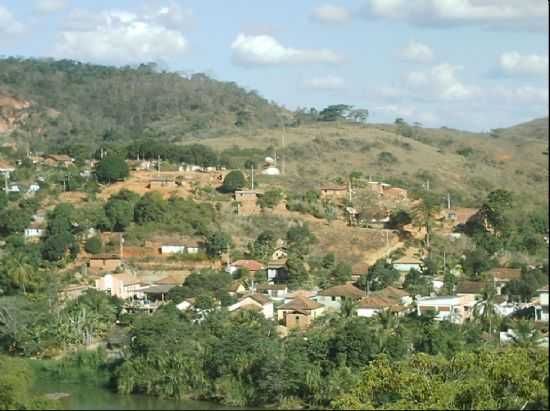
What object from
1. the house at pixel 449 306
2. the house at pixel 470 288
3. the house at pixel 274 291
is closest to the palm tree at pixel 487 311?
the house at pixel 449 306

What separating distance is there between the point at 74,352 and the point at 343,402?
28.4 ft

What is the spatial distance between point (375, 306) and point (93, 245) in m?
6.89

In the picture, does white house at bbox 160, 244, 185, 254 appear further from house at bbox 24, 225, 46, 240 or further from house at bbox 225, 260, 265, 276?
house at bbox 24, 225, 46, 240

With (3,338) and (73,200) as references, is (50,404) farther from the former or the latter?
(73,200)

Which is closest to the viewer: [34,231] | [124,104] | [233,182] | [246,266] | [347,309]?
[347,309]

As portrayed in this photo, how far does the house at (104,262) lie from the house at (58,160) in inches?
265

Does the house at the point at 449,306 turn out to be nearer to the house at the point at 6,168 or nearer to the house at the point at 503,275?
the house at the point at 503,275

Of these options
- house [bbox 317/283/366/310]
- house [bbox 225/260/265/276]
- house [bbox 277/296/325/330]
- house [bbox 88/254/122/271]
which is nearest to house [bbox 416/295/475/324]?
house [bbox 317/283/366/310]

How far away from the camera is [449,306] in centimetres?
1931

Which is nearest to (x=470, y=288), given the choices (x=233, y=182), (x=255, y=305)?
(x=255, y=305)

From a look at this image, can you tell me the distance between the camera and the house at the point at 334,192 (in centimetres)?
2738

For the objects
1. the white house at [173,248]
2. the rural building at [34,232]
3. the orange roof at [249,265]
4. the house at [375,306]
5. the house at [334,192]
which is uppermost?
the house at [334,192]

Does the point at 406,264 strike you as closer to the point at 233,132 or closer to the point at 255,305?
the point at 255,305

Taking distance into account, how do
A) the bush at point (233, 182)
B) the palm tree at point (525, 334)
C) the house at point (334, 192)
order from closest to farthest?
the palm tree at point (525, 334), the bush at point (233, 182), the house at point (334, 192)
